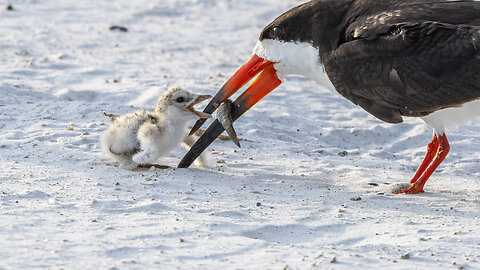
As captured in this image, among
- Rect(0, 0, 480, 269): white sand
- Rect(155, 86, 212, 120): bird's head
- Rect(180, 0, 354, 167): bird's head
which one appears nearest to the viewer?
Rect(0, 0, 480, 269): white sand

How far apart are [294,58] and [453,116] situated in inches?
49.2

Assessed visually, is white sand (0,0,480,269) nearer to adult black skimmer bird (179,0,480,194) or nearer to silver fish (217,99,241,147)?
silver fish (217,99,241,147)

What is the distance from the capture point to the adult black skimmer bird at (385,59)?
5.07 m

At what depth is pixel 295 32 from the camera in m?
5.78

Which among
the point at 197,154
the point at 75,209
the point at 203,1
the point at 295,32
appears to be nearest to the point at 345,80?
the point at 295,32

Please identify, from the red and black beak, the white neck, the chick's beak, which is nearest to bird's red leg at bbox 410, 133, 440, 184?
the white neck

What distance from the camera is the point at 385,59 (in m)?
5.19

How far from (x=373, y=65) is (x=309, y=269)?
179 centimetres

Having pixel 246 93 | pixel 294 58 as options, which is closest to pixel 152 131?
pixel 246 93

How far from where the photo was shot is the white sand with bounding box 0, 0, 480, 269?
4.16 metres

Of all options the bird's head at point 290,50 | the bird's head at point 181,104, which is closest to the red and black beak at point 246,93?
the bird's head at point 290,50

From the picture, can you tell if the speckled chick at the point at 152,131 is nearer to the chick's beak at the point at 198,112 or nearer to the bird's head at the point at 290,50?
the chick's beak at the point at 198,112

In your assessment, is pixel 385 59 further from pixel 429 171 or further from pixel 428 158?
pixel 428 158

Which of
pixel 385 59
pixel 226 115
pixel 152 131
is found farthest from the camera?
pixel 226 115
